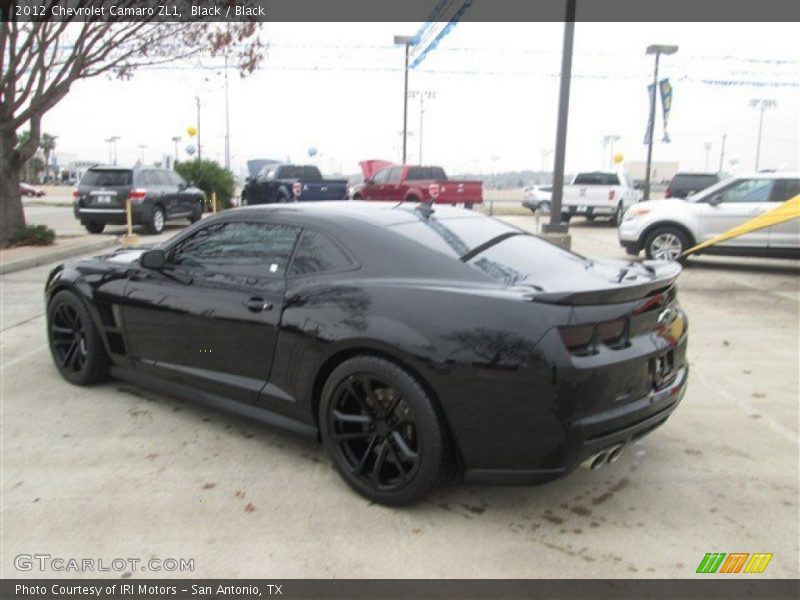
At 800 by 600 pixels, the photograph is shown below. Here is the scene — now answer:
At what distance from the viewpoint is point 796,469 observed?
11.9ft

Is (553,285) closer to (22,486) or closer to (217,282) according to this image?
(217,282)

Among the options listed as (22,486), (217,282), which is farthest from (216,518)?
(217,282)

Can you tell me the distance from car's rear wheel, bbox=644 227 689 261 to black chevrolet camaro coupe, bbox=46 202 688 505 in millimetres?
8189

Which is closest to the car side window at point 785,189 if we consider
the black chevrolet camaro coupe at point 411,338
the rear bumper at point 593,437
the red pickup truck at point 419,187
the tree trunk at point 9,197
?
the black chevrolet camaro coupe at point 411,338

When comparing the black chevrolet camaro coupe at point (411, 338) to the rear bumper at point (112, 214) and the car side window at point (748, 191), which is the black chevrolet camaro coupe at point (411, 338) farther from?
the rear bumper at point (112, 214)

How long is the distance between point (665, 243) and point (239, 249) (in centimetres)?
947

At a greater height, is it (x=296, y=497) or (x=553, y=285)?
(x=553, y=285)

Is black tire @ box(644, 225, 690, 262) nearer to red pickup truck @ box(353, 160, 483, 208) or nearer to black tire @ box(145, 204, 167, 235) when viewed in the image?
red pickup truck @ box(353, 160, 483, 208)

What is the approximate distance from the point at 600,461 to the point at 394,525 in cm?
99

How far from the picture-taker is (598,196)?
21953 millimetres

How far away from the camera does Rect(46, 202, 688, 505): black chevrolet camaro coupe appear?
111 inches

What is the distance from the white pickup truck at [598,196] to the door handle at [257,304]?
19.5m

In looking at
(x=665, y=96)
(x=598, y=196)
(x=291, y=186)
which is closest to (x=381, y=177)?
(x=291, y=186)

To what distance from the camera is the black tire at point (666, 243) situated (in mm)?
11406
